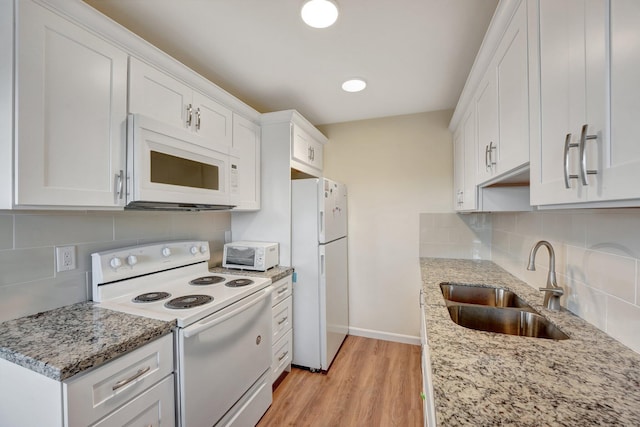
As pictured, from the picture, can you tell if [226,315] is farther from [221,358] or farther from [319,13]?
[319,13]

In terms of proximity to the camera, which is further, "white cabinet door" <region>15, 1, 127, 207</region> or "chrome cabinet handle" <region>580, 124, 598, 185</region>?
"white cabinet door" <region>15, 1, 127, 207</region>

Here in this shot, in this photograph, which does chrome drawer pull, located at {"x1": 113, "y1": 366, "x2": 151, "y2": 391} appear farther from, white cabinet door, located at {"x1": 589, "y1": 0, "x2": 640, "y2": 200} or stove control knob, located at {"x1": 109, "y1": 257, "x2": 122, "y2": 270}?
white cabinet door, located at {"x1": 589, "y1": 0, "x2": 640, "y2": 200}

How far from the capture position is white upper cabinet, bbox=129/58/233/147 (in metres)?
1.34

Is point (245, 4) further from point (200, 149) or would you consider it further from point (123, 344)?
point (123, 344)

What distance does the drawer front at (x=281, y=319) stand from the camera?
2029 millimetres

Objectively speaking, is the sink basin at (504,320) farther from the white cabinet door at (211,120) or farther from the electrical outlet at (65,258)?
the electrical outlet at (65,258)

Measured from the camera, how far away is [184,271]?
1861 mm

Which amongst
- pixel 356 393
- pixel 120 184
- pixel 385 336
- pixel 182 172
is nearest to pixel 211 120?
pixel 182 172

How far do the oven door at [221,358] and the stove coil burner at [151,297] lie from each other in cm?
37

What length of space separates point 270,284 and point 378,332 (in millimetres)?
1586

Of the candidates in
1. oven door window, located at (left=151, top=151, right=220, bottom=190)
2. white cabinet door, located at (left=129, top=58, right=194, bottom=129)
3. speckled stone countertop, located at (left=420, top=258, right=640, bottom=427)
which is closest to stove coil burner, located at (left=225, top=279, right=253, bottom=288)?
oven door window, located at (left=151, top=151, right=220, bottom=190)

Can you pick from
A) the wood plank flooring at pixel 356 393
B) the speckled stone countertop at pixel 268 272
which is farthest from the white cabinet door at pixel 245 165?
the wood plank flooring at pixel 356 393

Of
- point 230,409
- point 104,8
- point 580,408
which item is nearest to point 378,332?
point 230,409

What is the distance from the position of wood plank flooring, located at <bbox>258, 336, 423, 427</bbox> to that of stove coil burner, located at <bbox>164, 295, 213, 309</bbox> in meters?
0.97
